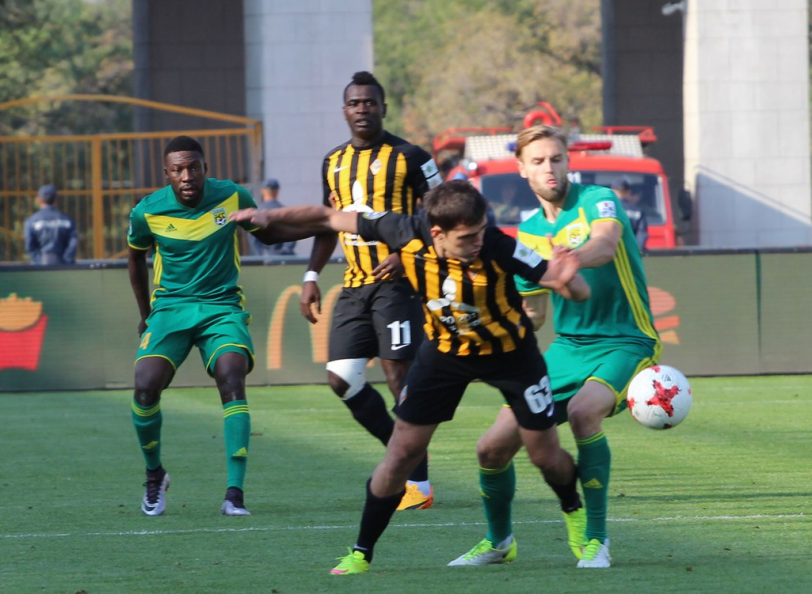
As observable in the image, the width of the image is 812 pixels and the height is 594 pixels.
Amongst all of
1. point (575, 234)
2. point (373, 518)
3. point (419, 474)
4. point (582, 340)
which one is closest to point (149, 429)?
point (419, 474)

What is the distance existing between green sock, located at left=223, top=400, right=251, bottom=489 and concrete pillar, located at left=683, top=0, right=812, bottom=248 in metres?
15.3

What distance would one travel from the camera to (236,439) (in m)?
7.73

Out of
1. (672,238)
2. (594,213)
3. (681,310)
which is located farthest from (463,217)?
A: (672,238)

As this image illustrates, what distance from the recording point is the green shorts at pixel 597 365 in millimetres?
6391

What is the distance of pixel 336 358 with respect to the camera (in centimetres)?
796

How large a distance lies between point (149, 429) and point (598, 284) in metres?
2.81

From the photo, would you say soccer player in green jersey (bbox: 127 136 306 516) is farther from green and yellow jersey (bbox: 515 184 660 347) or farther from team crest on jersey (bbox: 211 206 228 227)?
green and yellow jersey (bbox: 515 184 660 347)

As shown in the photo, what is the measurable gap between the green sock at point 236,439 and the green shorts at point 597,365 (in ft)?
6.47

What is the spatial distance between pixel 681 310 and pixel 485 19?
56.2 metres

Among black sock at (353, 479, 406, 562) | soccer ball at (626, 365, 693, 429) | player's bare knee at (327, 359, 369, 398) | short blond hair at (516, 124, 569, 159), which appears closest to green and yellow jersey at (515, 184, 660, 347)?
short blond hair at (516, 124, 569, 159)

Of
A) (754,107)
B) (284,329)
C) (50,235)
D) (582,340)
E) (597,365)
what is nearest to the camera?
(597,365)

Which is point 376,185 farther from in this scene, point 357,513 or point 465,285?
point 465,285

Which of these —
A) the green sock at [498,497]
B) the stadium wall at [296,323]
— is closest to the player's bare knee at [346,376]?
the green sock at [498,497]

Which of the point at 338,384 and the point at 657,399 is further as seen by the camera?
the point at 338,384
